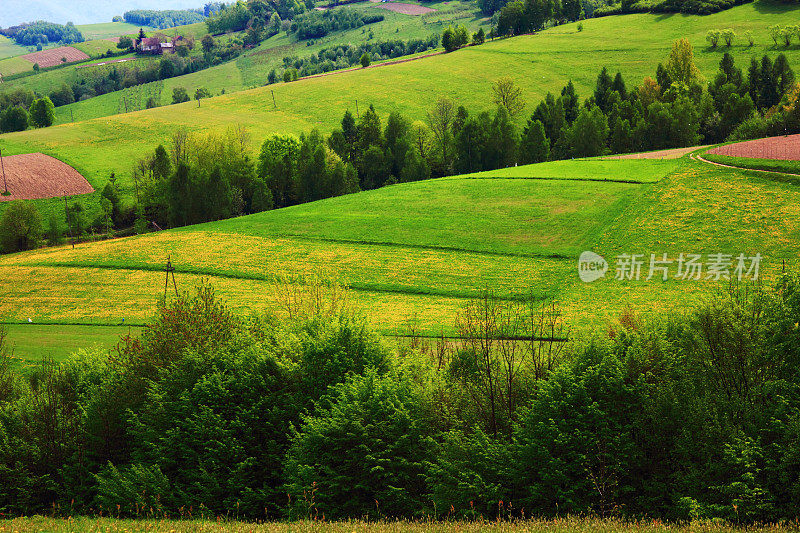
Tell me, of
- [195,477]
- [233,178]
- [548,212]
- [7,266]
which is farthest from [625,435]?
[233,178]

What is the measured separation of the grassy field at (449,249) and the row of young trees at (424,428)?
2245 cm

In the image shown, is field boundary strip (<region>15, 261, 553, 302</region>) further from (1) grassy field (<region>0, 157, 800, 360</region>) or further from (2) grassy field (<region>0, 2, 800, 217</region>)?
(2) grassy field (<region>0, 2, 800, 217</region>)

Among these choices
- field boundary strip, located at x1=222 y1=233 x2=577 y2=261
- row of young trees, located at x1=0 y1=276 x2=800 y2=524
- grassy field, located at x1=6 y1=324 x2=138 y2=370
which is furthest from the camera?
field boundary strip, located at x1=222 y1=233 x2=577 y2=261

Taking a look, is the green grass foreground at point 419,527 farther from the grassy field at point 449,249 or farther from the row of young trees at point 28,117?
the row of young trees at point 28,117

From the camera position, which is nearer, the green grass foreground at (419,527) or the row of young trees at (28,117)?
the green grass foreground at (419,527)

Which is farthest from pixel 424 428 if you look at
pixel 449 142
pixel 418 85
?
pixel 418 85

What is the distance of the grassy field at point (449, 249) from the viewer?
64.2 m

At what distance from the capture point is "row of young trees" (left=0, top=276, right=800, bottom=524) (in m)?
25.5

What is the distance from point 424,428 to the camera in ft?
97.9

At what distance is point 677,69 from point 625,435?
133221 mm

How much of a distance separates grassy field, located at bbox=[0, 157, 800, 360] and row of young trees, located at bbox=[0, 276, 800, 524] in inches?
884

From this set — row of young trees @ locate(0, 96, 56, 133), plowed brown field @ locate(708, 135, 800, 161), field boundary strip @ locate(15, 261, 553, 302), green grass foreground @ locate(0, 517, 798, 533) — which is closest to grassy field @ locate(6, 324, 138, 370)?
field boundary strip @ locate(15, 261, 553, 302)

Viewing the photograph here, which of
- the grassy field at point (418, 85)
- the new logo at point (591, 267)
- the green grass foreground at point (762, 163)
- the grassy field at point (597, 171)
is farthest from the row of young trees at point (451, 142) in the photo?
the new logo at point (591, 267)

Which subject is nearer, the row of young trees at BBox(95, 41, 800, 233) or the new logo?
the new logo
